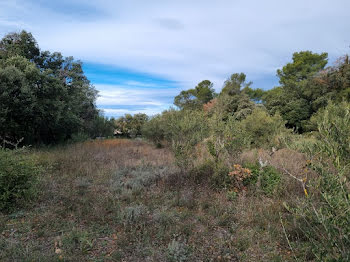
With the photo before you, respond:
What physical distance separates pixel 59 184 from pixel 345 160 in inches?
242

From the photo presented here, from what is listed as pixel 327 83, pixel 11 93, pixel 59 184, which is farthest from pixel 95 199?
pixel 327 83

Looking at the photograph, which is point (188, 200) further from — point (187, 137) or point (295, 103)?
point (295, 103)

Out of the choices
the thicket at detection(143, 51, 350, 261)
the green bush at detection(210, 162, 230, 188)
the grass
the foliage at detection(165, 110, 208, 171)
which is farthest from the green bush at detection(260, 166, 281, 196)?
the foliage at detection(165, 110, 208, 171)

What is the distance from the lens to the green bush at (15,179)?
3.88 meters

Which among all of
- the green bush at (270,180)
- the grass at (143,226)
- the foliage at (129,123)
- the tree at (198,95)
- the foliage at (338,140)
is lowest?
the grass at (143,226)

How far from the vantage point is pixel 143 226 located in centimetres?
342

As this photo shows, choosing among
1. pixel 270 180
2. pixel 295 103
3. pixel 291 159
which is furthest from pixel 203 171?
pixel 295 103

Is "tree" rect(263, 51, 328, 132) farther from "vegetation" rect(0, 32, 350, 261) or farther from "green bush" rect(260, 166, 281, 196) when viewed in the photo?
"green bush" rect(260, 166, 281, 196)

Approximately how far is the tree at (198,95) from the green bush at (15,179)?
25.8 m

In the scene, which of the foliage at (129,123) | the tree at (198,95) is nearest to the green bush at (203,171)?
the tree at (198,95)

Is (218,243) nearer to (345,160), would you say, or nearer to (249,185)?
(345,160)

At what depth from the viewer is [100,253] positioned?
280 centimetres

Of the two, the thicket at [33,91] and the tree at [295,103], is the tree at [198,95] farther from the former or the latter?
the thicket at [33,91]

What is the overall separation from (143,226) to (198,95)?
2840cm
